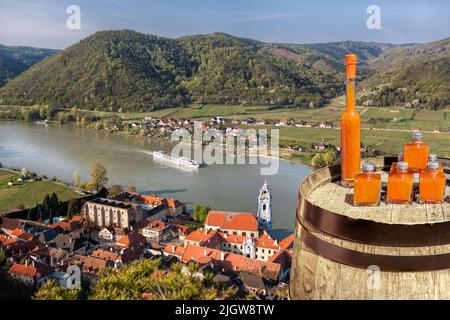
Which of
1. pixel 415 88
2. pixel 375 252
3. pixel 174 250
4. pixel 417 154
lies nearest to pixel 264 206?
pixel 174 250

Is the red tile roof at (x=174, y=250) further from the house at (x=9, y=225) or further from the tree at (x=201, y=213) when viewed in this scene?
the house at (x=9, y=225)

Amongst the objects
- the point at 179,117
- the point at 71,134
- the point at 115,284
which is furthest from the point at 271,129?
the point at 115,284

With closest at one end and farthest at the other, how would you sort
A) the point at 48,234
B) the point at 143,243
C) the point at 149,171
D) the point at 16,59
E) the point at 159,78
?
1. the point at 143,243
2. the point at 48,234
3. the point at 149,171
4. the point at 159,78
5. the point at 16,59

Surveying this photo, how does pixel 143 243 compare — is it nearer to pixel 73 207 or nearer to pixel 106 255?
pixel 106 255

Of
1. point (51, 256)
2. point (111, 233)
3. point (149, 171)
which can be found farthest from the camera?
point (149, 171)

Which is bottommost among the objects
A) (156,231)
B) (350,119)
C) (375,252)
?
(156,231)

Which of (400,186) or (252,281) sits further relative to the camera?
(252,281)

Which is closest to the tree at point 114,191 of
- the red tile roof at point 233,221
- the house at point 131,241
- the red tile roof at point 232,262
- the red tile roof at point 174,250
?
the house at point 131,241
